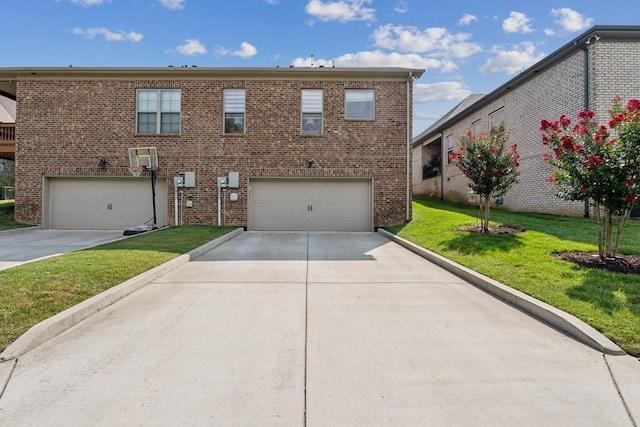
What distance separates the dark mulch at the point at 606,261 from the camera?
5902 mm

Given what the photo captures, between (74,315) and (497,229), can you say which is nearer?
(74,315)

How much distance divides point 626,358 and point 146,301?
531cm

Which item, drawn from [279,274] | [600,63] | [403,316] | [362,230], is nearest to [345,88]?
[362,230]

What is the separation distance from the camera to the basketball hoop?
13.8 m

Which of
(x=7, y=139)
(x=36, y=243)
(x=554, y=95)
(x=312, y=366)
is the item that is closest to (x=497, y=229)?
(x=554, y=95)

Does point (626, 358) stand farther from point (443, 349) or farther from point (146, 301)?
point (146, 301)

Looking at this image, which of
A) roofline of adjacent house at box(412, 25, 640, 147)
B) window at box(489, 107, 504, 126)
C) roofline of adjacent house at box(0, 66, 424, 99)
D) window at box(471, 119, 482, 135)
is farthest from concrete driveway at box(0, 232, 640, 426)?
window at box(471, 119, 482, 135)

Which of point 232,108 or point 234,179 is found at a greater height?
point 232,108

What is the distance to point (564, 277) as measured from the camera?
5578mm

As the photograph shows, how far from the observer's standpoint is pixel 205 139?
46.3 feet

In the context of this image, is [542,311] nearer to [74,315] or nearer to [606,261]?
[606,261]

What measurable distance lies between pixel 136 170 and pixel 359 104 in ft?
27.4

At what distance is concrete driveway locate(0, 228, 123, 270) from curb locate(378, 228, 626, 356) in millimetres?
7893

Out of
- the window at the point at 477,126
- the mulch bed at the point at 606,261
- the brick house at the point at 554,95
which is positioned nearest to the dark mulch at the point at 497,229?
the mulch bed at the point at 606,261
